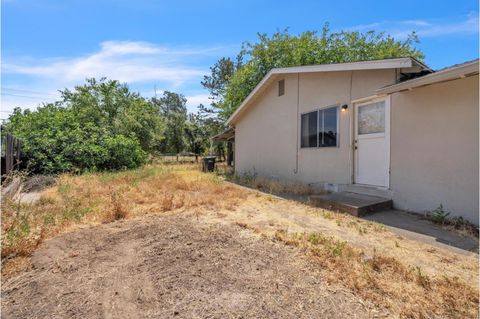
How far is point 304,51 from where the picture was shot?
16812 mm

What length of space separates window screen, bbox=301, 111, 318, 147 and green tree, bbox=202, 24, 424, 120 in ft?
30.8

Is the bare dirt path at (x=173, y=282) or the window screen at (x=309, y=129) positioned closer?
the bare dirt path at (x=173, y=282)

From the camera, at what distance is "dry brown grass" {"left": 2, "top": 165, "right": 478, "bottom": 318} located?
2.18 m

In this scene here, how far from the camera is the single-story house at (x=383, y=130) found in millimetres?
4254

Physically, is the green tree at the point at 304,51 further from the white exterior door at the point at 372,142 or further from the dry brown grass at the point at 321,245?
the dry brown grass at the point at 321,245

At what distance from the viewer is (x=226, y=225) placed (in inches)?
166

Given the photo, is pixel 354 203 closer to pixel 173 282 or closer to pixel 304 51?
pixel 173 282

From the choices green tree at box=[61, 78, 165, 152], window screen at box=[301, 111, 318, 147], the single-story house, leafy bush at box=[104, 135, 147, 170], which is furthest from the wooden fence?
green tree at box=[61, 78, 165, 152]

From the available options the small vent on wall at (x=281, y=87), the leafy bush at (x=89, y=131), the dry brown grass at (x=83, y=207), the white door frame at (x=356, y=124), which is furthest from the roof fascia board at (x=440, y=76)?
the leafy bush at (x=89, y=131)

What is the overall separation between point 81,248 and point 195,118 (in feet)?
89.4

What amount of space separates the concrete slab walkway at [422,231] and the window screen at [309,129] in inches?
130

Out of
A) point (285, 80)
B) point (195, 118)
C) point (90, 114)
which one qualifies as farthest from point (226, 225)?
point (195, 118)

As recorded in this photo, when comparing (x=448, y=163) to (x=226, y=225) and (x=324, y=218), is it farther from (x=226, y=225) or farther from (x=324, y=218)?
(x=226, y=225)

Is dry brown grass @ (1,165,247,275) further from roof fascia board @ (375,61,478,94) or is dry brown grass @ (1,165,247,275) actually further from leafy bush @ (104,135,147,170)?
leafy bush @ (104,135,147,170)
